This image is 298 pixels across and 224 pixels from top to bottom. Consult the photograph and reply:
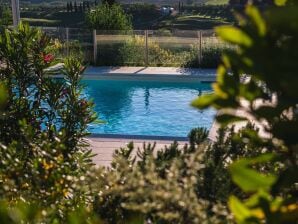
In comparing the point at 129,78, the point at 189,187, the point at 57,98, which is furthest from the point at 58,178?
the point at 129,78

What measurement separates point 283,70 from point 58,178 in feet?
4.88

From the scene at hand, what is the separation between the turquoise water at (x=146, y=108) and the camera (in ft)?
39.3

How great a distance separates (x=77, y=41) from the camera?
62.1 ft

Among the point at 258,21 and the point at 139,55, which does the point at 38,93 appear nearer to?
the point at 258,21

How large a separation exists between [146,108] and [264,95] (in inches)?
495

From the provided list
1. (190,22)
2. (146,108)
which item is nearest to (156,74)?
(146,108)

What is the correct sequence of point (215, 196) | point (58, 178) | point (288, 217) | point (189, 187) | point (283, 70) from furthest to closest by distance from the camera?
point (58, 178)
point (215, 196)
point (189, 187)
point (288, 217)
point (283, 70)

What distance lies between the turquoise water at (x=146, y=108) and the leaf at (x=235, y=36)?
30.5 feet

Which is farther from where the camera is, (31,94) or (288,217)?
(31,94)

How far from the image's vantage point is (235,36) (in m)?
1.11

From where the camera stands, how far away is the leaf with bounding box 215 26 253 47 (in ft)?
3.62

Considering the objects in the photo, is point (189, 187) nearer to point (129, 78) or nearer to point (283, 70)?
point (283, 70)

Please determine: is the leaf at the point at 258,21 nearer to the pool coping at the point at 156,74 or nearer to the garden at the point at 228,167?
the garden at the point at 228,167

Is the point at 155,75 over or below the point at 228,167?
below
